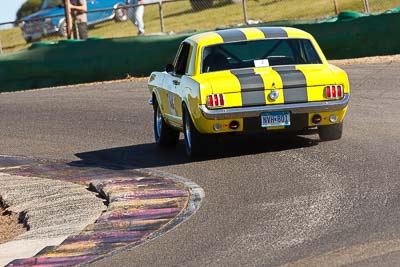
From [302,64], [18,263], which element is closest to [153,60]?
[302,64]

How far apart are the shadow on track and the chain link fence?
11.5 m

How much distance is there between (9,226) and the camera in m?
10.5

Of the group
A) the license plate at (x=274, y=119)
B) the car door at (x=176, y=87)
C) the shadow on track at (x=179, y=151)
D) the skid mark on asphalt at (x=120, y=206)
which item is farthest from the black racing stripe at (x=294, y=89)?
the skid mark on asphalt at (x=120, y=206)

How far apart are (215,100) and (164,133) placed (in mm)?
2378

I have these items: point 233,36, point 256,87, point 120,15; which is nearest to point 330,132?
point 256,87

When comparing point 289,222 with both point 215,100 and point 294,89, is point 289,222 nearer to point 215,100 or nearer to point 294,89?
point 215,100

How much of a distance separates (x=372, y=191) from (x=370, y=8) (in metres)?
18.8

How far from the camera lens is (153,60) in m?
23.9

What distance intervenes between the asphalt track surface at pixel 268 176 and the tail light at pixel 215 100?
2.09 ft

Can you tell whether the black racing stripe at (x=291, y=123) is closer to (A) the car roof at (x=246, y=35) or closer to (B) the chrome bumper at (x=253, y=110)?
(B) the chrome bumper at (x=253, y=110)

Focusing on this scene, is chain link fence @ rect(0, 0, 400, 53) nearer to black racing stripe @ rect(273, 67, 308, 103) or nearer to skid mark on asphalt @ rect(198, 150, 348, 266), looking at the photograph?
black racing stripe @ rect(273, 67, 308, 103)

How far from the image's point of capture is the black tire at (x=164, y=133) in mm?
14414

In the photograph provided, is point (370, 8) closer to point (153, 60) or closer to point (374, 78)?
point (153, 60)

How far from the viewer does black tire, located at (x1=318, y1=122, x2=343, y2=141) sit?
42.5 feet
